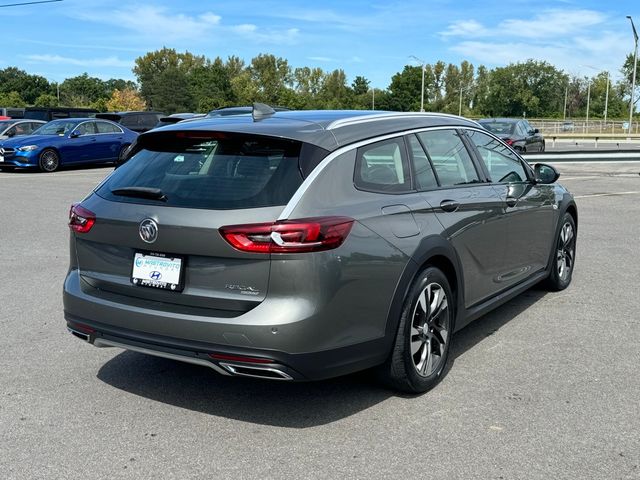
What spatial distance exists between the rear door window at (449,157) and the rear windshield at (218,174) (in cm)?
127

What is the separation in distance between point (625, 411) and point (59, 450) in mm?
3043

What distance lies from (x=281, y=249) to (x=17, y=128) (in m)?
25.7

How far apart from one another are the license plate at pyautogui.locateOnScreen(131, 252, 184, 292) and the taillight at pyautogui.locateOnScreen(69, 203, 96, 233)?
42 centimetres

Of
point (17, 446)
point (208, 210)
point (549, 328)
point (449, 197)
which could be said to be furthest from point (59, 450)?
point (549, 328)

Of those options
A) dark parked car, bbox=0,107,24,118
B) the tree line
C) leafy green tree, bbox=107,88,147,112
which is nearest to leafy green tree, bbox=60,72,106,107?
the tree line

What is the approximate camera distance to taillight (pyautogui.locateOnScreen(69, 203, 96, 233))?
4219mm

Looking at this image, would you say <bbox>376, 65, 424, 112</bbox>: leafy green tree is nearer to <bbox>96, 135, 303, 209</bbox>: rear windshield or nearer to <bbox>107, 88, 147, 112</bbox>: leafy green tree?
<bbox>107, 88, 147, 112</bbox>: leafy green tree

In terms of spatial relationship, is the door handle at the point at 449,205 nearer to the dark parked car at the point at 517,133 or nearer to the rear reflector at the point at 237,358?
the rear reflector at the point at 237,358

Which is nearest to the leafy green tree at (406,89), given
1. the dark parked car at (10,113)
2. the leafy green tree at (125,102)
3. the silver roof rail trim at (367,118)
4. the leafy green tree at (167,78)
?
the leafy green tree at (167,78)

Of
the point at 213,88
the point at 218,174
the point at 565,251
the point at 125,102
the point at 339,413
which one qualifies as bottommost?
the point at 339,413

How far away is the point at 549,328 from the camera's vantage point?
583cm

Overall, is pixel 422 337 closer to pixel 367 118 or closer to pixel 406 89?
pixel 367 118

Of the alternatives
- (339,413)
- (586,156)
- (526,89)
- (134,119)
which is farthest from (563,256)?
(526,89)

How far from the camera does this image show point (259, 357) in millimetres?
3668
